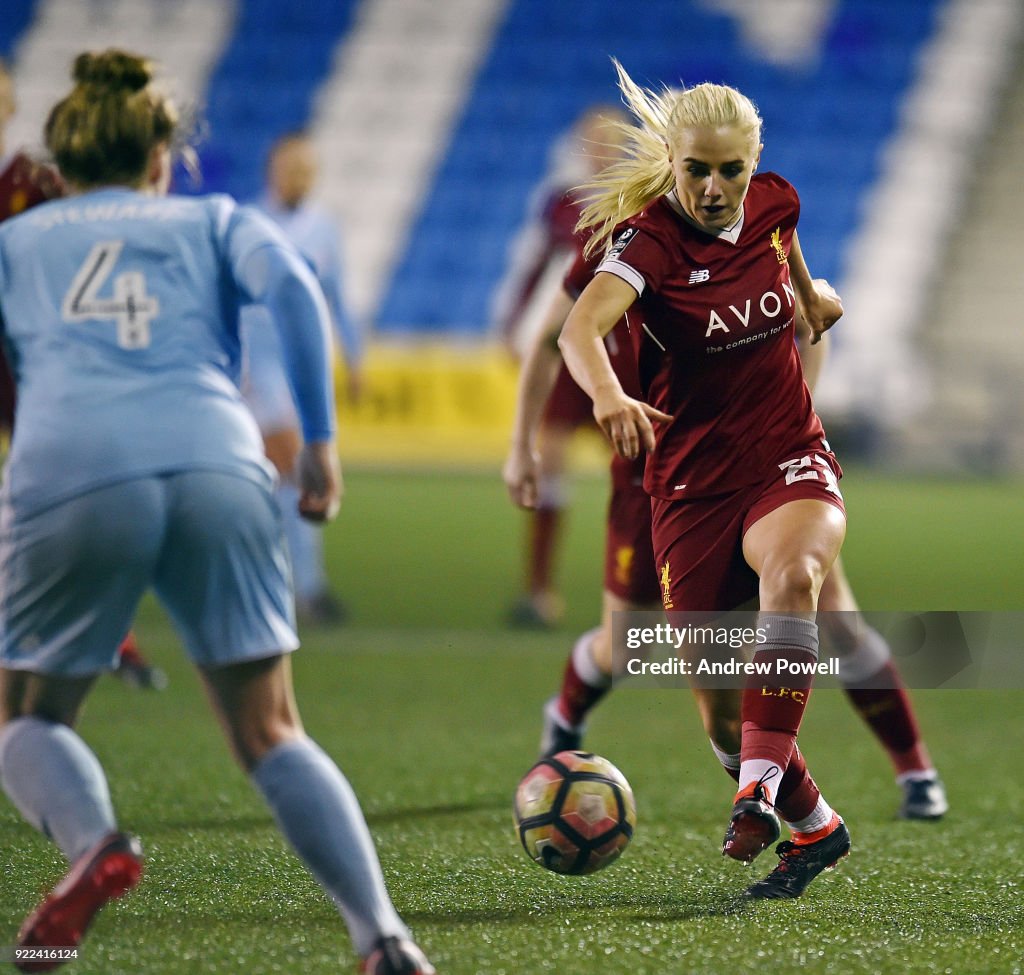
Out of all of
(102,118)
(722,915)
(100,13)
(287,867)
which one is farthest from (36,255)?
(100,13)

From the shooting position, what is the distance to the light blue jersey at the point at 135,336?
276 cm

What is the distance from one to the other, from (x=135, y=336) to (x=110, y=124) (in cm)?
40

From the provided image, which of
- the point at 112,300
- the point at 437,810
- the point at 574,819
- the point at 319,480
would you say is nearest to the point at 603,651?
the point at 437,810

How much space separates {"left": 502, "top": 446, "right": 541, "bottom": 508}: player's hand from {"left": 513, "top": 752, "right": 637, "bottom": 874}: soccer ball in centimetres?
82

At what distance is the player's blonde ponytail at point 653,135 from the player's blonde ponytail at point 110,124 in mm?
1165

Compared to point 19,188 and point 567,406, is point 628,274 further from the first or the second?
point 567,406

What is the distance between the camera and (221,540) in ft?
9.06

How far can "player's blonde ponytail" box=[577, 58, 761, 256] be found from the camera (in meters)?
3.55

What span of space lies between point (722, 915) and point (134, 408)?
5.34ft

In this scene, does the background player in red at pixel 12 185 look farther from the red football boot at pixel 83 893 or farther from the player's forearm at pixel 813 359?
the red football boot at pixel 83 893

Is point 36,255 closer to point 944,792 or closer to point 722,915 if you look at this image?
point 722,915

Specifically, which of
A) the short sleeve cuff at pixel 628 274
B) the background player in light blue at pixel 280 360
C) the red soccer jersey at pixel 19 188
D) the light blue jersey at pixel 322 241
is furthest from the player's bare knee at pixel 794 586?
the light blue jersey at pixel 322 241

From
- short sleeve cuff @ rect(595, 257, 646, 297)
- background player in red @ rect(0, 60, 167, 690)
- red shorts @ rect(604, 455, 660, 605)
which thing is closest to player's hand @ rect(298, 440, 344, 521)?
short sleeve cuff @ rect(595, 257, 646, 297)

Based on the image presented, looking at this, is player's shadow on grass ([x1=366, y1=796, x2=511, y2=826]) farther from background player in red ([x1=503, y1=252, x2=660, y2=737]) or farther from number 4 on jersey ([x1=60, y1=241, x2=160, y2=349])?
number 4 on jersey ([x1=60, y1=241, x2=160, y2=349])
